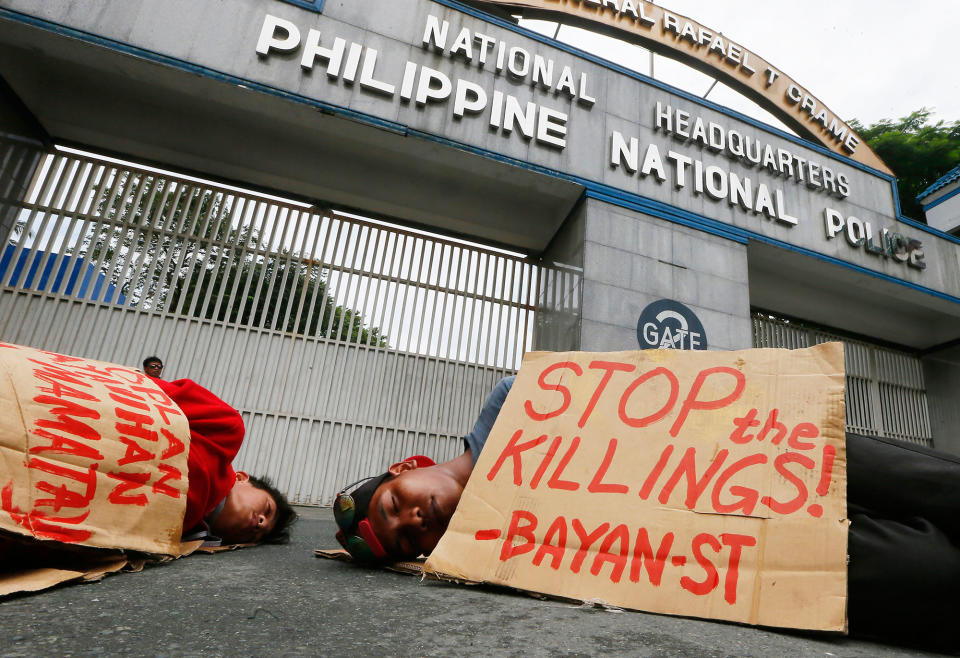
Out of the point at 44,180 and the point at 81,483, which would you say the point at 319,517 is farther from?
the point at 44,180

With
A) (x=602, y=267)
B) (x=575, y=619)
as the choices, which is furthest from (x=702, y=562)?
(x=602, y=267)

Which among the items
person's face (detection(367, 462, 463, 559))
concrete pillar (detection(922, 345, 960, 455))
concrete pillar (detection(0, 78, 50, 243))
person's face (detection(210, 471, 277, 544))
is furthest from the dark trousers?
concrete pillar (detection(922, 345, 960, 455))

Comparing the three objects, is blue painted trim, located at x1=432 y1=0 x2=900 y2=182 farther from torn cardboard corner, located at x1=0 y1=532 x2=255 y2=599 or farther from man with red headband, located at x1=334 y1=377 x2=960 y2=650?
torn cardboard corner, located at x1=0 y1=532 x2=255 y2=599

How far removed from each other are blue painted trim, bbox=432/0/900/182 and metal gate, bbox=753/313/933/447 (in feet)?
6.56

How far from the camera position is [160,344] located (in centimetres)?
411

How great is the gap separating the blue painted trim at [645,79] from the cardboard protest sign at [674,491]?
4.35 metres

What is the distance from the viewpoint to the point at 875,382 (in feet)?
22.2

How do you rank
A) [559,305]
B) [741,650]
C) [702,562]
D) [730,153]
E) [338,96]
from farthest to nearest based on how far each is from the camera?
[730,153] < [559,305] < [338,96] < [702,562] < [741,650]

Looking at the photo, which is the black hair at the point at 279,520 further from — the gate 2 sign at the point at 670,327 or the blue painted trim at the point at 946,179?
the blue painted trim at the point at 946,179

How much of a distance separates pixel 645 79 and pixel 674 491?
5024 millimetres

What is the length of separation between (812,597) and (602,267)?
353 cm

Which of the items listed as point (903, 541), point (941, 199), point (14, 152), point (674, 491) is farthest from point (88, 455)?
point (941, 199)

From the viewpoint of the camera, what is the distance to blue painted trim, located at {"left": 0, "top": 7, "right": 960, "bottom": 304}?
11.7ft

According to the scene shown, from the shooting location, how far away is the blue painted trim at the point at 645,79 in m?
4.66
